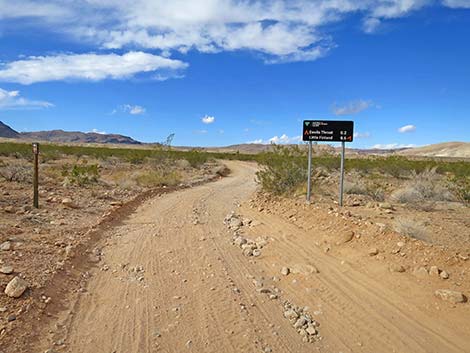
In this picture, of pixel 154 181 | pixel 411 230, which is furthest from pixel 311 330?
pixel 154 181

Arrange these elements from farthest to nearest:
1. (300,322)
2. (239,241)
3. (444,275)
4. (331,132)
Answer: (331,132)
(239,241)
(444,275)
(300,322)

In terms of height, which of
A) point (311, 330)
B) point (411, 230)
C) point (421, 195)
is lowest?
point (311, 330)

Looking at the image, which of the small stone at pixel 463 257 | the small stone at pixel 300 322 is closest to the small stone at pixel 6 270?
the small stone at pixel 300 322

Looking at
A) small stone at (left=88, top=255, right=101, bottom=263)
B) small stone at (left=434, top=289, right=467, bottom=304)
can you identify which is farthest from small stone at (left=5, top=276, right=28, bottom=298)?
small stone at (left=434, top=289, right=467, bottom=304)

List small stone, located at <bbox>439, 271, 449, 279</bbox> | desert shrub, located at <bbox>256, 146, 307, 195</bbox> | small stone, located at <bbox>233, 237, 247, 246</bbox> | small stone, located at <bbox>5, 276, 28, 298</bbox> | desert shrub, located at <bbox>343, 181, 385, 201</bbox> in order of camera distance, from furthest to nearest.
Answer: desert shrub, located at <bbox>256, 146, 307, 195</bbox> → desert shrub, located at <bbox>343, 181, 385, 201</bbox> → small stone, located at <bbox>233, 237, 247, 246</bbox> → small stone, located at <bbox>439, 271, 449, 279</bbox> → small stone, located at <bbox>5, 276, 28, 298</bbox>

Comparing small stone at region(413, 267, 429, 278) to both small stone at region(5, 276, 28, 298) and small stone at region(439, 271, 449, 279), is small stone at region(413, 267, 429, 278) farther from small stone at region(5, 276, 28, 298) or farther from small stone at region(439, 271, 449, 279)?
small stone at region(5, 276, 28, 298)

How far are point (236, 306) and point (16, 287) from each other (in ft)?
10.1

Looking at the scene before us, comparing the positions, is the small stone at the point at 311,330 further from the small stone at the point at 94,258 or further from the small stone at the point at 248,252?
the small stone at the point at 94,258

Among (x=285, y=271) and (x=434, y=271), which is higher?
(x=434, y=271)

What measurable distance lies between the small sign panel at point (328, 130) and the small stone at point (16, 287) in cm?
832

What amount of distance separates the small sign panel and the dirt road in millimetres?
3779

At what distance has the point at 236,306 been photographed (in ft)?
18.6

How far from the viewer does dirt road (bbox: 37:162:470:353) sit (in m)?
4.73

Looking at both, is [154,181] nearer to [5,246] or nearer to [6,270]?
[5,246]
